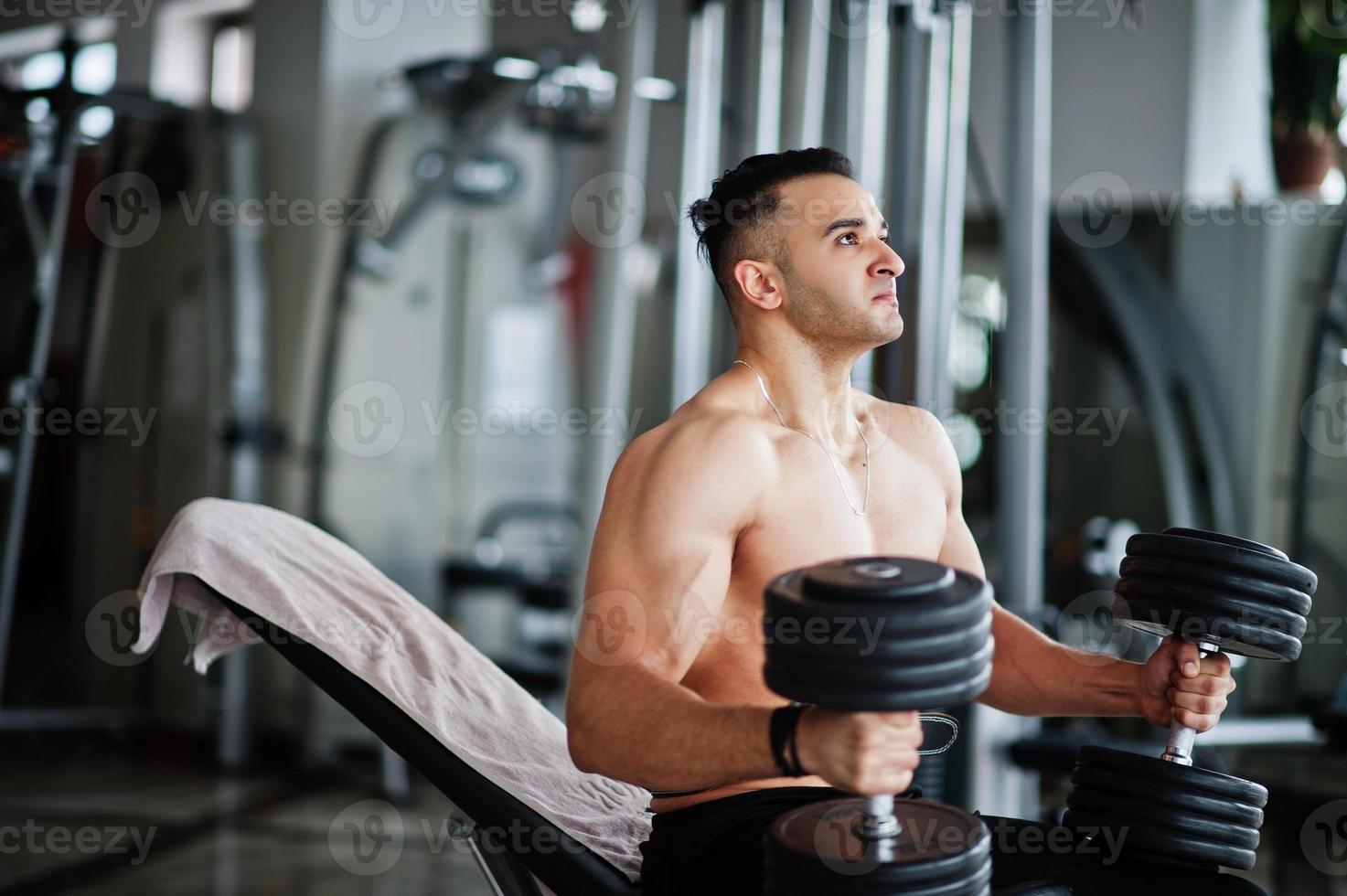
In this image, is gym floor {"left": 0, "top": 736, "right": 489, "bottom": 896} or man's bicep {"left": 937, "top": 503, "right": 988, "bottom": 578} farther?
gym floor {"left": 0, "top": 736, "right": 489, "bottom": 896}

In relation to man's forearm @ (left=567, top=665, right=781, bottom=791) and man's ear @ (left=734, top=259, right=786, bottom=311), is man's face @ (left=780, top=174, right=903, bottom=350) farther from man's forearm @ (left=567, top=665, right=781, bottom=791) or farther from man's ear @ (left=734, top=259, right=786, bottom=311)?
man's forearm @ (left=567, top=665, right=781, bottom=791)

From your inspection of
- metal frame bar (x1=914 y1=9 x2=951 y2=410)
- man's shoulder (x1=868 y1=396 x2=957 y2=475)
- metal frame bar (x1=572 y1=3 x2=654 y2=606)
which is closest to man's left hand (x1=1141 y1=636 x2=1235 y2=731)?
man's shoulder (x1=868 y1=396 x2=957 y2=475)

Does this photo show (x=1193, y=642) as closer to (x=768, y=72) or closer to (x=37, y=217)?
(x=768, y=72)

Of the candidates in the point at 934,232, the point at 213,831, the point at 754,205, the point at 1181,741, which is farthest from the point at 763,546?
the point at 213,831

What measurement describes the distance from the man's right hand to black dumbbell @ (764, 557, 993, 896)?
0.13 ft

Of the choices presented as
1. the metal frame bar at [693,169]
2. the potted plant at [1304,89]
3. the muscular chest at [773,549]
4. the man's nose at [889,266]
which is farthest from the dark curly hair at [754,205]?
the potted plant at [1304,89]

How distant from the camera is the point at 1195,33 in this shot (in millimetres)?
4152

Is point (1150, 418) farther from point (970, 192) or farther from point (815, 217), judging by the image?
point (815, 217)

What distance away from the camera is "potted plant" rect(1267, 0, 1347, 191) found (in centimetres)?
355

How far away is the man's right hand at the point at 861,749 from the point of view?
105 cm

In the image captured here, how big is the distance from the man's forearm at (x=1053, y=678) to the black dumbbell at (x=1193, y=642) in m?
0.06

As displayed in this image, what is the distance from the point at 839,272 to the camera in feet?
4.81

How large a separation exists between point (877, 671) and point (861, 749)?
8cm

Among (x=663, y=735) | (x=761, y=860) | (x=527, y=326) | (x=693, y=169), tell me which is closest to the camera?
(x=663, y=735)
